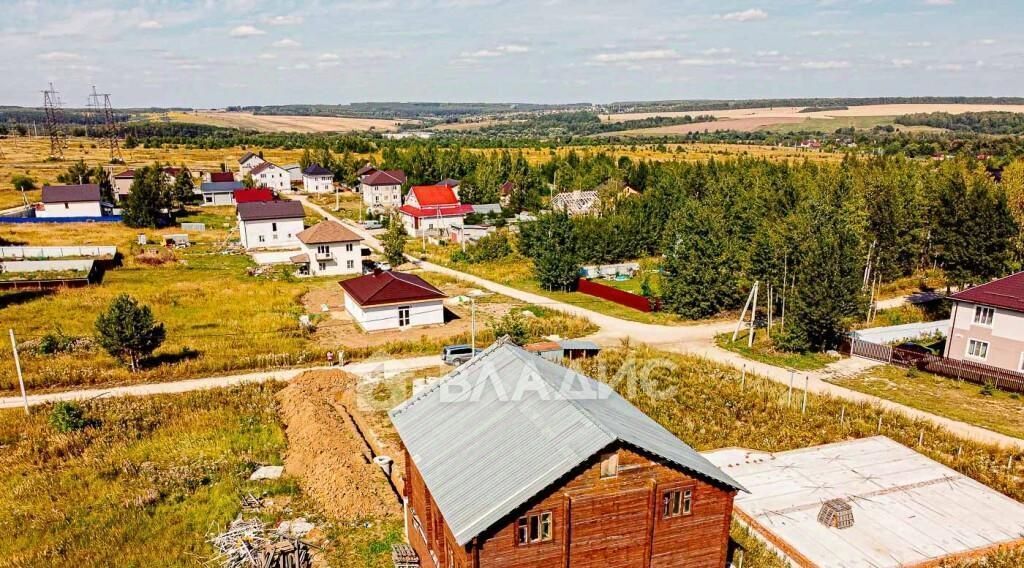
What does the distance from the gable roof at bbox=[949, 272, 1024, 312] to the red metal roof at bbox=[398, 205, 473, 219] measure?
170 feet

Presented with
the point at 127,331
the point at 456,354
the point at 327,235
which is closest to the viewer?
the point at 127,331

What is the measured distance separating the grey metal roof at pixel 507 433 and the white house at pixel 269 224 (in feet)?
166

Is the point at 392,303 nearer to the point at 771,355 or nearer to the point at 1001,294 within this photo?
the point at 771,355

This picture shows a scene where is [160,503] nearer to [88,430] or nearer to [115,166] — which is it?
[88,430]

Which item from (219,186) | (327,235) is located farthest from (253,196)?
(327,235)

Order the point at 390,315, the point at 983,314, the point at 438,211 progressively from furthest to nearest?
the point at 438,211 → the point at 390,315 → the point at 983,314

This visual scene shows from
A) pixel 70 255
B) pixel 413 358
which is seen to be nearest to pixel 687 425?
pixel 413 358

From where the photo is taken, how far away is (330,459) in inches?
888

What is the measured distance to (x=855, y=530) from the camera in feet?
63.8

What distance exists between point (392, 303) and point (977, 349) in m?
32.2

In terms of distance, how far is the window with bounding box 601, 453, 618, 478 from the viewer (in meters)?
14.0

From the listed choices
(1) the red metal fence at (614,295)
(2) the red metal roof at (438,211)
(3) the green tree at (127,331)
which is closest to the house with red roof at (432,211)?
(2) the red metal roof at (438,211)

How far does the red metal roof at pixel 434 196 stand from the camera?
247ft

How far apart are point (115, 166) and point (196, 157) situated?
24836mm
